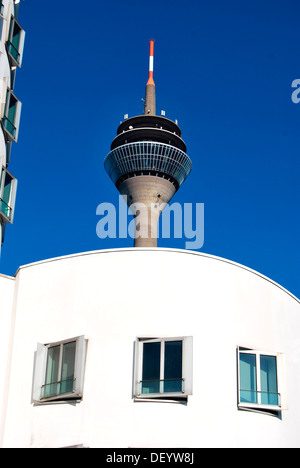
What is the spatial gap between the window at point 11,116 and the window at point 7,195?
2.10 meters

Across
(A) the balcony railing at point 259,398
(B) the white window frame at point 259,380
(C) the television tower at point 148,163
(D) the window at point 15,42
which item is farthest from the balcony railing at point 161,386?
(C) the television tower at point 148,163

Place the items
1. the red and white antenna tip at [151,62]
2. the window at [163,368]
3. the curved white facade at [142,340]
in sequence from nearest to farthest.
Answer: the window at [163,368] < the curved white facade at [142,340] < the red and white antenna tip at [151,62]

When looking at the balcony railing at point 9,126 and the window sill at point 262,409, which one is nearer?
the window sill at point 262,409

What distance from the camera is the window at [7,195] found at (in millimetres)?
23578

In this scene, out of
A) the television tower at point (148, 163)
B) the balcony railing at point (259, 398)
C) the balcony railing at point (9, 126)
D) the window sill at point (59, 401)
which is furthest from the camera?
the television tower at point (148, 163)

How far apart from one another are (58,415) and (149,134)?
3824 inches

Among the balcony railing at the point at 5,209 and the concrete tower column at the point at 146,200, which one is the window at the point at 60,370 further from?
the concrete tower column at the point at 146,200

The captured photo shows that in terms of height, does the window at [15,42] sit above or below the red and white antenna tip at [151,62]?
below

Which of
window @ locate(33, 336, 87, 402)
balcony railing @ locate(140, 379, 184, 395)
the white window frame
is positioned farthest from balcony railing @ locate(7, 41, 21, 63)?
the white window frame

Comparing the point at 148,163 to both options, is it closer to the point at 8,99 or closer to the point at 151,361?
the point at 8,99

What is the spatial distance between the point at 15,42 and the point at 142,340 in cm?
1538

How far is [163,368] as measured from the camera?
58.4 feet

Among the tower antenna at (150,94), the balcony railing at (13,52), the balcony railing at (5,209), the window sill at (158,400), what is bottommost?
the window sill at (158,400)

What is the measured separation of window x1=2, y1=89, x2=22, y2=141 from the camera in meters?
25.2
